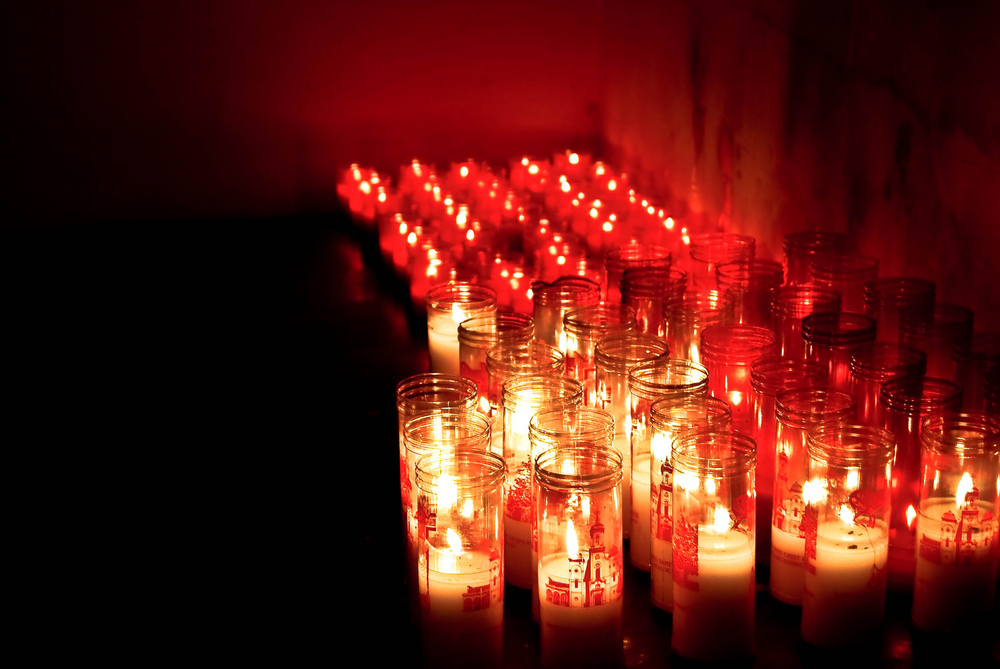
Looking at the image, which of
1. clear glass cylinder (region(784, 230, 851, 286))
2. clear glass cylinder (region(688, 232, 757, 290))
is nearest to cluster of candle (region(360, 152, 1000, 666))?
clear glass cylinder (region(784, 230, 851, 286))

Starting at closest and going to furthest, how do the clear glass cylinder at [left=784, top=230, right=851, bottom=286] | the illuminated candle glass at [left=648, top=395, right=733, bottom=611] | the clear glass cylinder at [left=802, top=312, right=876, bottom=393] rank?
the illuminated candle glass at [left=648, top=395, right=733, bottom=611]
the clear glass cylinder at [left=802, top=312, right=876, bottom=393]
the clear glass cylinder at [left=784, top=230, right=851, bottom=286]

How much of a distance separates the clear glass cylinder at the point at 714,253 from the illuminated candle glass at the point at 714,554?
1240mm

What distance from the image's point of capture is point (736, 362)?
6.10ft

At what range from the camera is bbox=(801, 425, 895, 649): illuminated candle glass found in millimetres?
1499

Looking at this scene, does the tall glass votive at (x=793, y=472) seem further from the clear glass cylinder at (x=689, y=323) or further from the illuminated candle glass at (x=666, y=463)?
the clear glass cylinder at (x=689, y=323)

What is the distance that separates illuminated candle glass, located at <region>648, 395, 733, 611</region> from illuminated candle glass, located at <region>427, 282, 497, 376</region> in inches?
33.5

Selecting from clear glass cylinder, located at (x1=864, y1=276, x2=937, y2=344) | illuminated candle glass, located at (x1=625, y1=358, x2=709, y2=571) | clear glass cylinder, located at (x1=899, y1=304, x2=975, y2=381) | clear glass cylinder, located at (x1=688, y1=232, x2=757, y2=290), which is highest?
clear glass cylinder, located at (x1=688, y1=232, x2=757, y2=290)

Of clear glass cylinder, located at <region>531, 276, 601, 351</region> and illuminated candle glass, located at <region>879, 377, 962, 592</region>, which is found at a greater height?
clear glass cylinder, located at <region>531, 276, 601, 351</region>

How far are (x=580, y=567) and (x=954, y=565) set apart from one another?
1.80 feet

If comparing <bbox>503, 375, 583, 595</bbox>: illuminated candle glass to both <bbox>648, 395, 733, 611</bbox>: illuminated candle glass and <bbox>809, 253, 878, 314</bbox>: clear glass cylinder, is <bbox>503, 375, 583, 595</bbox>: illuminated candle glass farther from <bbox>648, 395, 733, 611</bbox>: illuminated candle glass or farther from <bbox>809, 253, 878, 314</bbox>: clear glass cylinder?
<bbox>809, 253, 878, 314</bbox>: clear glass cylinder

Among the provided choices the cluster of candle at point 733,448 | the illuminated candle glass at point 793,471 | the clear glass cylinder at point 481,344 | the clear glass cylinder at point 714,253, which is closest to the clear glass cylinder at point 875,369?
the cluster of candle at point 733,448

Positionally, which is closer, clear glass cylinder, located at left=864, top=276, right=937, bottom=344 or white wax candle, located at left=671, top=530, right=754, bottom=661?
white wax candle, located at left=671, top=530, right=754, bottom=661

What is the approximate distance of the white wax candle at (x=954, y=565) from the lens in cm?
152

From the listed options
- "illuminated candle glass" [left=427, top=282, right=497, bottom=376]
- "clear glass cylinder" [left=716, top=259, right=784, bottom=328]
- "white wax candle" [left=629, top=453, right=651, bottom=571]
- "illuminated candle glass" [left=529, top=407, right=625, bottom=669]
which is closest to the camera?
"illuminated candle glass" [left=529, top=407, right=625, bottom=669]
